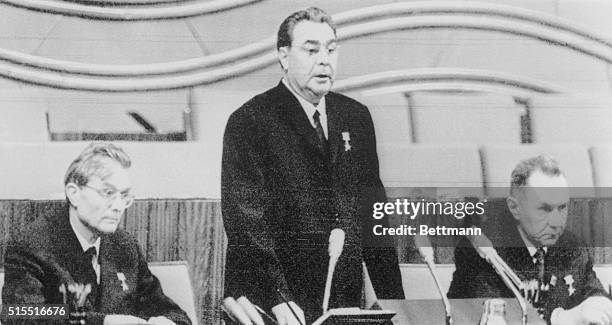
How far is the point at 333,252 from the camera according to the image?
2625 millimetres

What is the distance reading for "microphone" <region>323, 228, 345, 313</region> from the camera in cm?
261

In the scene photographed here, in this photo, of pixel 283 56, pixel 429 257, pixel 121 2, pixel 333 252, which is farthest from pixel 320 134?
pixel 121 2

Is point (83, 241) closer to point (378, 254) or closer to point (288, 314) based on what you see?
point (288, 314)

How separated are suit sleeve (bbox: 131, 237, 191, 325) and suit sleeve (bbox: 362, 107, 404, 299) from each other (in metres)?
0.63

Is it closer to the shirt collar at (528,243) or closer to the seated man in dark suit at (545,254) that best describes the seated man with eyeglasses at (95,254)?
the seated man in dark suit at (545,254)

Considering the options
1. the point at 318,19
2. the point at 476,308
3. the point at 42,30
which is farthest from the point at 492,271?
the point at 42,30

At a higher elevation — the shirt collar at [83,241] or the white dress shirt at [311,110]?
the white dress shirt at [311,110]

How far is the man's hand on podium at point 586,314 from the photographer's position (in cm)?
271

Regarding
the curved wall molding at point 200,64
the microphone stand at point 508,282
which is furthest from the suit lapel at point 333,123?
the microphone stand at point 508,282

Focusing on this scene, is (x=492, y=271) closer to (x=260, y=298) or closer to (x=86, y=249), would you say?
(x=260, y=298)

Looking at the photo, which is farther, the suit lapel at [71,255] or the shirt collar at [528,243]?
the shirt collar at [528,243]

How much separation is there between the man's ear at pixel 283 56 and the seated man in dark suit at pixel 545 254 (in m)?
0.85

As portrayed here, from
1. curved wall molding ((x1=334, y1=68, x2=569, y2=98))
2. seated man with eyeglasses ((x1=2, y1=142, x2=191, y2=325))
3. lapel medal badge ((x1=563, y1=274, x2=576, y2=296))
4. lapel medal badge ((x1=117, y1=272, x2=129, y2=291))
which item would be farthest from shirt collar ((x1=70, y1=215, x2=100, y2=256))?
lapel medal badge ((x1=563, y1=274, x2=576, y2=296))

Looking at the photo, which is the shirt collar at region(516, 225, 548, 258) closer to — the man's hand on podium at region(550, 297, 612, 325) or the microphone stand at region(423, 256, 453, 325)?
the man's hand on podium at region(550, 297, 612, 325)
